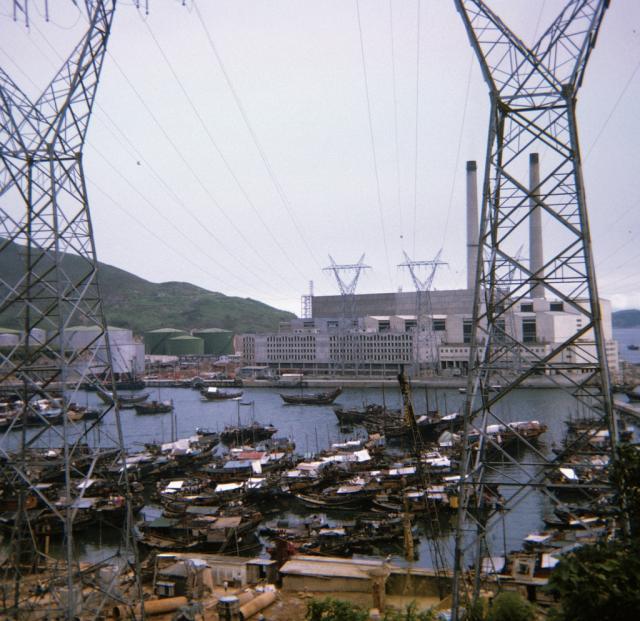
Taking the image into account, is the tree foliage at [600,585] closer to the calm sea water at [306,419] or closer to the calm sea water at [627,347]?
the calm sea water at [306,419]

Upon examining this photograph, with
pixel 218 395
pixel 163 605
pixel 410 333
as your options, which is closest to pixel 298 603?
pixel 163 605

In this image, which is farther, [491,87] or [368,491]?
[368,491]

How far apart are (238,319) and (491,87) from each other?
391ft

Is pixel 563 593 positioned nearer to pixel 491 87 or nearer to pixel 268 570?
pixel 491 87

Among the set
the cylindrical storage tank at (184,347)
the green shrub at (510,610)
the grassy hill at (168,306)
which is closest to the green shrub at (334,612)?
the green shrub at (510,610)

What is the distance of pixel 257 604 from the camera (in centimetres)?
864

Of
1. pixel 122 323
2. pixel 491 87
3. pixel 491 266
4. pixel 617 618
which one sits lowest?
pixel 617 618

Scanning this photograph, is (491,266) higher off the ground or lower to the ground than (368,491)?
higher

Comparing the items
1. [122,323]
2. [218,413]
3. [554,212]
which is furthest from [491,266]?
[122,323]

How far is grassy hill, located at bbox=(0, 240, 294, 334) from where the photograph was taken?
11542cm

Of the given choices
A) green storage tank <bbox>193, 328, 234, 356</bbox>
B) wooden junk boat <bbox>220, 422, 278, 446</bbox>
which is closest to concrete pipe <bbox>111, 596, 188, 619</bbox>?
wooden junk boat <bbox>220, 422, 278, 446</bbox>

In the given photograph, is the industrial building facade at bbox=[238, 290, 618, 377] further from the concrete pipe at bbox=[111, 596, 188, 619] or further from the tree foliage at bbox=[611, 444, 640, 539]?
the tree foliage at bbox=[611, 444, 640, 539]

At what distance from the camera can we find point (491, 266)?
6195 mm

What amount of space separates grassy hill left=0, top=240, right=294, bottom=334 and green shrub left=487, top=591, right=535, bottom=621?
107 meters
